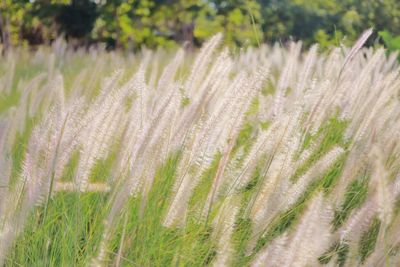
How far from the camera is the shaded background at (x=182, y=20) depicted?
27.6ft

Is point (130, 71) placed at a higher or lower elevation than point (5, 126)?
lower

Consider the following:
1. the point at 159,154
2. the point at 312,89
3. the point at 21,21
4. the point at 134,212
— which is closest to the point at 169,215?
the point at 159,154

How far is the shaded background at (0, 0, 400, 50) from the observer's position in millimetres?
8422

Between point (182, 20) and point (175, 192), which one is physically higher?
point (175, 192)

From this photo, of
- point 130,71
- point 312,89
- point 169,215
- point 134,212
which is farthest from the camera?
point 130,71

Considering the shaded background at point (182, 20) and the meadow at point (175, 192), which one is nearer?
the meadow at point (175, 192)

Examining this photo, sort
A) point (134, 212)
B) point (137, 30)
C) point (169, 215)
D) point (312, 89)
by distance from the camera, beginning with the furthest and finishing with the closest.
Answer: point (137, 30) < point (312, 89) < point (134, 212) < point (169, 215)

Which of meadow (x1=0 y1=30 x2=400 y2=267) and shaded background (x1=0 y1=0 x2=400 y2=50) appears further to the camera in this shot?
shaded background (x1=0 y1=0 x2=400 y2=50)

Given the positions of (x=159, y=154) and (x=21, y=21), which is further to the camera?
(x=21, y=21)

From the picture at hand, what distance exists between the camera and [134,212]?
150cm

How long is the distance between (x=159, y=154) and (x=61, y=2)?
23.2 ft

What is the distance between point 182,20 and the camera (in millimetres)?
8758

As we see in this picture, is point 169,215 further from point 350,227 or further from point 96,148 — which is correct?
point 350,227

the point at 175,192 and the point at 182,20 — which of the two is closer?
the point at 175,192
